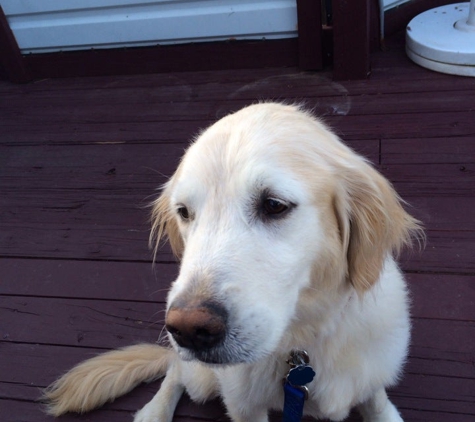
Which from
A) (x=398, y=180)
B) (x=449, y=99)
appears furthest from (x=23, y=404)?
(x=449, y=99)

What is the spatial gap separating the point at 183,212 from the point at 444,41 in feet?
8.41

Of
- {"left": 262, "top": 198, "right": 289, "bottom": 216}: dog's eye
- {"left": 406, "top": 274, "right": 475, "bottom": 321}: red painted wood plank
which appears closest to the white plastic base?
{"left": 406, "top": 274, "right": 475, "bottom": 321}: red painted wood plank

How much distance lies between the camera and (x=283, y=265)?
119cm

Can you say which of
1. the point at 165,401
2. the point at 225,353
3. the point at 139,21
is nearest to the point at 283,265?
the point at 225,353

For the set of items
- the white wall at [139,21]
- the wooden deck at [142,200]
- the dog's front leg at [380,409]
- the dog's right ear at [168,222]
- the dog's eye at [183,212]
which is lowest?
the wooden deck at [142,200]

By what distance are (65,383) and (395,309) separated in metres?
1.19

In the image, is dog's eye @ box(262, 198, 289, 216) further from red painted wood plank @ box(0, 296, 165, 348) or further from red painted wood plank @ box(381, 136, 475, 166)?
red painted wood plank @ box(381, 136, 475, 166)

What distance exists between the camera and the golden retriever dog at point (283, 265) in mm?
1139

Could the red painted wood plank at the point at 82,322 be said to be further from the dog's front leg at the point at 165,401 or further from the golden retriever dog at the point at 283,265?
the golden retriever dog at the point at 283,265

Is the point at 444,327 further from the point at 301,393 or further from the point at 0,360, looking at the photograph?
the point at 0,360

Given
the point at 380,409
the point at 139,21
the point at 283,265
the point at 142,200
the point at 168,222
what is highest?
the point at 283,265

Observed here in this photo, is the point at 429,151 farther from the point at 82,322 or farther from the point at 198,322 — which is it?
the point at 198,322

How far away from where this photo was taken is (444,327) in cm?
194

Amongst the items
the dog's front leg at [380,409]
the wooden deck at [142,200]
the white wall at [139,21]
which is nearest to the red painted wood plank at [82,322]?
the wooden deck at [142,200]
